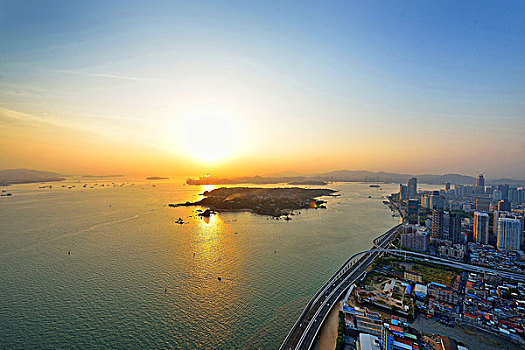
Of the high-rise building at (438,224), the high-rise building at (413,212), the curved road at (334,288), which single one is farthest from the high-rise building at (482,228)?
the high-rise building at (413,212)

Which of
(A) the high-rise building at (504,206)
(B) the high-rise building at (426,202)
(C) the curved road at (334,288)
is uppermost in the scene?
(A) the high-rise building at (504,206)

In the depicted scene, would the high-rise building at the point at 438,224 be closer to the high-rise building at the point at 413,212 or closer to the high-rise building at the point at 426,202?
the high-rise building at the point at 413,212

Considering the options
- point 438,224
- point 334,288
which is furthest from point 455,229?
point 334,288

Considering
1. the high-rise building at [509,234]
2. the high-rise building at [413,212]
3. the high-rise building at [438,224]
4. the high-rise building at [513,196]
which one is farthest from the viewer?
the high-rise building at [513,196]

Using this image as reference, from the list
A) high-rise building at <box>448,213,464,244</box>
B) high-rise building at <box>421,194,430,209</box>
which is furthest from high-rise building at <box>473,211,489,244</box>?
high-rise building at <box>421,194,430,209</box>

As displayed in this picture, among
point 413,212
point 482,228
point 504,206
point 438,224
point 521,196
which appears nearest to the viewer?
point 482,228

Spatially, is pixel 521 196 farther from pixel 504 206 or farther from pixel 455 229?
pixel 455 229
